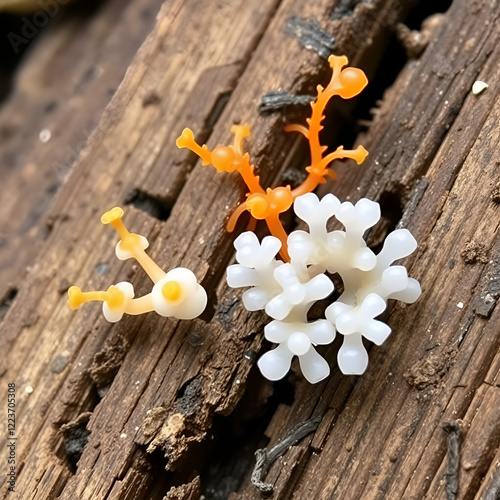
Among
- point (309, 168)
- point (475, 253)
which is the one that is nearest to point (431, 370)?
point (475, 253)

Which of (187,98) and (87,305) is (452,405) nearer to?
(87,305)

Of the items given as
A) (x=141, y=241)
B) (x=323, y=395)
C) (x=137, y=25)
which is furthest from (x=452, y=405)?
(x=137, y=25)

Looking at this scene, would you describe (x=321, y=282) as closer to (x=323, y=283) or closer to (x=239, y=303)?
(x=323, y=283)

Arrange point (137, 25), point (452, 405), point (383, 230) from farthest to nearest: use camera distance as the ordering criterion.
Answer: point (137, 25) → point (383, 230) → point (452, 405)

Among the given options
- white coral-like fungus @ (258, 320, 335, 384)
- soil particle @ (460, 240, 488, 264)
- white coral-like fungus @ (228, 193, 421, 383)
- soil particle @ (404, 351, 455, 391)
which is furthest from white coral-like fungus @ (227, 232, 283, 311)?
soil particle @ (460, 240, 488, 264)

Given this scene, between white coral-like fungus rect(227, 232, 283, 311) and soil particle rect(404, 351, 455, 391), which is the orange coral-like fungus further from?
soil particle rect(404, 351, 455, 391)

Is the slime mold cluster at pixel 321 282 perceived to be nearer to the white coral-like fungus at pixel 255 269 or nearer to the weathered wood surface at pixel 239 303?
the white coral-like fungus at pixel 255 269
